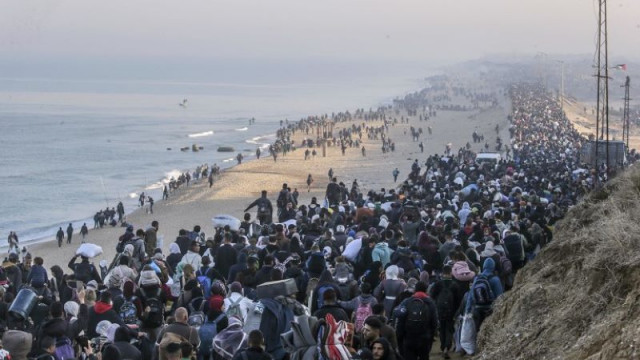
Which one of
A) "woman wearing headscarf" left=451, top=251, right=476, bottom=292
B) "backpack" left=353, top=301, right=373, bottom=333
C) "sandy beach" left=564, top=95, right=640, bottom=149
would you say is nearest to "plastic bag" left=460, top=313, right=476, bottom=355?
"woman wearing headscarf" left=451, top=251, right=476, bottom=292

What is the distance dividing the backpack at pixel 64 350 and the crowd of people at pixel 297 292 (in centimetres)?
1

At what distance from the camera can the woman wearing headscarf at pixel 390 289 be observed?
9609 millimetres

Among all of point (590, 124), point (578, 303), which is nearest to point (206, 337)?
point (578, 303)

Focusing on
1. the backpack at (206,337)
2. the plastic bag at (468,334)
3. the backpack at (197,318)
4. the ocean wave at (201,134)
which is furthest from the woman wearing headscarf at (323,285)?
the ocean wave at (201,134)

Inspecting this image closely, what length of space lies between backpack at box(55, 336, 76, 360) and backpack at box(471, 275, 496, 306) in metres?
4.08

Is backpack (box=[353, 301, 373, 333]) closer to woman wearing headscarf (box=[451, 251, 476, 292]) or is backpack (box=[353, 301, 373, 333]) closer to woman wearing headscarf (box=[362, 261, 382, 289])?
woman wearing headscarf (box=[451, 251, 476, 292])

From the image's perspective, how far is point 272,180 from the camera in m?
46.4

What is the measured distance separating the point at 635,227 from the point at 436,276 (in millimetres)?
2775

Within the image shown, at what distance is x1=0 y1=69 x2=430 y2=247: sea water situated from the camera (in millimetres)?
49562

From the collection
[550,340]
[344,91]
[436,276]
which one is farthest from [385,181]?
[344,91]

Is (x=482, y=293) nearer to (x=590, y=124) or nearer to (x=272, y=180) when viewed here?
(x=272, y=180)

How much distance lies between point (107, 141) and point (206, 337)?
78332 mm

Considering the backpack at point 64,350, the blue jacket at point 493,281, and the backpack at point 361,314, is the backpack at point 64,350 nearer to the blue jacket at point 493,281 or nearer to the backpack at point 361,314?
the backpack at point 361,314

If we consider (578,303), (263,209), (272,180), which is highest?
(578,303)
